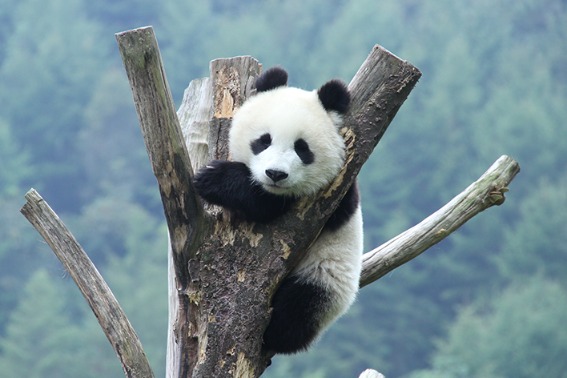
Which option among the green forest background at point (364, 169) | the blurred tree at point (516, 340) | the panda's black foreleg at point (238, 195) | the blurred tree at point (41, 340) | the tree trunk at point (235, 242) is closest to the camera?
the tree trunk at point (235, 242)

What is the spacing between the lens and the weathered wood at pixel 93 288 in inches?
163

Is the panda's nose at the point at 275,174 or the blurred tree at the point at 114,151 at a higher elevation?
the blurred tree at the point at 114,151

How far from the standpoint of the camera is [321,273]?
436 centimetres

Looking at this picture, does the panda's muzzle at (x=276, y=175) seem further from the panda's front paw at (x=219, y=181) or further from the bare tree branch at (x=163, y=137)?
the bare tree branch at (x=163, y=137)

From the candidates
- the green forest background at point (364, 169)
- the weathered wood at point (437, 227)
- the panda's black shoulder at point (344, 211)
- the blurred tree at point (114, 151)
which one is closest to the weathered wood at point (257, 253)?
the panda's black shoulder at point (344, 211)

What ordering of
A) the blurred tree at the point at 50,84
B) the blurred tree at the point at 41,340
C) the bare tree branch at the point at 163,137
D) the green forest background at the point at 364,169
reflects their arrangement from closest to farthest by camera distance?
the bare tree branch at the point at 163,137 < the blurred tree at the point at 41,340 < the green forest background at the point at 364,169 < the blurred tree at the point at 50,84

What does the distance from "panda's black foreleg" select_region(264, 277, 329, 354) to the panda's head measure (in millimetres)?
476

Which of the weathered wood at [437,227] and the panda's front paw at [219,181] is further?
the weathered wood at [437,227]

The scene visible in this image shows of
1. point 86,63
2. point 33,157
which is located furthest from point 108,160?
point 86,63

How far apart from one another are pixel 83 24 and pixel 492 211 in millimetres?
27155

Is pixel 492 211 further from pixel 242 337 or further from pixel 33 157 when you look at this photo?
pixel 242 337

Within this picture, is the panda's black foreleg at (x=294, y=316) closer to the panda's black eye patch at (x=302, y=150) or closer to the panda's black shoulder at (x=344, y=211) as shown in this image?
the panda's black shoulder at (x=344, y=211)

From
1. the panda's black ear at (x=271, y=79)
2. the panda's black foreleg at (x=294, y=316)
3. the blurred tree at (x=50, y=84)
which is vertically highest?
the blurred tree at (x=50, y=84)

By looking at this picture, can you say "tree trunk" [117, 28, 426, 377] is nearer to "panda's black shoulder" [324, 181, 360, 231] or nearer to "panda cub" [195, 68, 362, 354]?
"panda cub" [195, 68, 362, 354]
